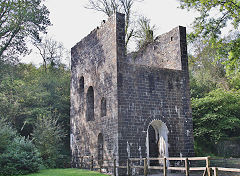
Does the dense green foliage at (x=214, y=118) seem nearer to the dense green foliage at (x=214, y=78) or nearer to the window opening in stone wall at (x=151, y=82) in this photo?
the dense green foliage at (x=214, y=78)

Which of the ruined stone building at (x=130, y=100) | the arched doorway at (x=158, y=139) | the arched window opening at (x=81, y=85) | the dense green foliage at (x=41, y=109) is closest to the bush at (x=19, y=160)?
the dense green foliage at (x=41, y=109)

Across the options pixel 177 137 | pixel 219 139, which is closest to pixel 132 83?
pixel 177 137

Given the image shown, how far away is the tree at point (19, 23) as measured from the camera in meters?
19.4

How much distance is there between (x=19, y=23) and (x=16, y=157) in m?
9.94

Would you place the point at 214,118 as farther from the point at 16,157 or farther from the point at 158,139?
the point at 16,157

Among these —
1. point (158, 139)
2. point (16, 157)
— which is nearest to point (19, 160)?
point (16, 157)

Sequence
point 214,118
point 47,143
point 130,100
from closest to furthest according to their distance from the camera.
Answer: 1. point 130,100
2. point 47,143
3. point 214,118

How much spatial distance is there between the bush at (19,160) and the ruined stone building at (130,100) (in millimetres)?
3170

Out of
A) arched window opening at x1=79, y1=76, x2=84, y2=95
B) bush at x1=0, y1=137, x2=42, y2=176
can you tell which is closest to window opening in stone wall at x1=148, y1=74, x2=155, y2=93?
arched window opening at x1=79, y1=76, x2=84, y2=95

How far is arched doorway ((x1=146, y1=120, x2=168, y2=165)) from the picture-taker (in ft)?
49.2

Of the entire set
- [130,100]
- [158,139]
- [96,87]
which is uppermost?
[96,87]

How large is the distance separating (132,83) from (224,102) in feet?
31.6

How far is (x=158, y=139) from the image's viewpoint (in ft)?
51.1

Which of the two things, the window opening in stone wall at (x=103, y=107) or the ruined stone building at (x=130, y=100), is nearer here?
the ruined stone building at (x=130, y=100)
